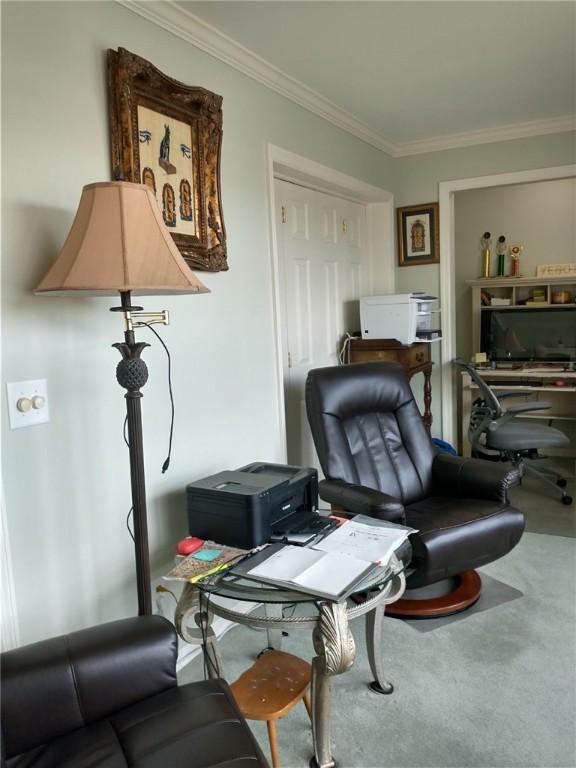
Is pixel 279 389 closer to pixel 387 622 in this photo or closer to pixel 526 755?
pixel 387 622

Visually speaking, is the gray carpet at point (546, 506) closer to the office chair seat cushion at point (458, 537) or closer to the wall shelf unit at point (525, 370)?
the wall shelf unit at point (525, 370)

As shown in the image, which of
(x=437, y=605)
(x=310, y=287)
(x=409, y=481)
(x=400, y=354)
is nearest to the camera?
Answer: (x=437, y=605)

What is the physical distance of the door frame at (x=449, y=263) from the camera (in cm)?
368

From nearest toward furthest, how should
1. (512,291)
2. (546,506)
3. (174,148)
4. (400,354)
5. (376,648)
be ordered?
1. (376,648)
2. (174,148)
3. (400,354)
4. (546,506)
5. (512,291)

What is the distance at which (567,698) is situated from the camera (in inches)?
71.4

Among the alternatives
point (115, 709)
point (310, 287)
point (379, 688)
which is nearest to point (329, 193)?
point (310, 287)

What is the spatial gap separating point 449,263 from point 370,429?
1861 mm

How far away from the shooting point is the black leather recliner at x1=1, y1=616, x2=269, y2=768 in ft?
3.64

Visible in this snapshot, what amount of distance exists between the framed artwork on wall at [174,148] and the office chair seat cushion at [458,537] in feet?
4.25

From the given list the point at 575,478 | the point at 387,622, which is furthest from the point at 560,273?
the point at 387,622

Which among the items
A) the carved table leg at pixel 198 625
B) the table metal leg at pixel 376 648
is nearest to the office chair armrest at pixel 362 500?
the table metal leg at pixel 376 648

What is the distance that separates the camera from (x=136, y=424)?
59.7 inches

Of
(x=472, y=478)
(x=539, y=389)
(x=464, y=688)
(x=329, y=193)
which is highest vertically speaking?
(x=329, y=193)

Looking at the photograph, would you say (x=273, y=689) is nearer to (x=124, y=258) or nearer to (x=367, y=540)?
(x=367, y=540)
